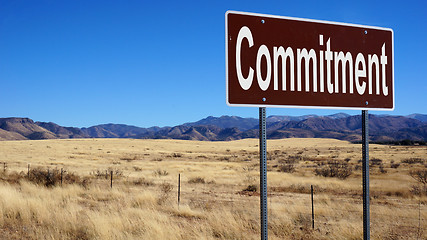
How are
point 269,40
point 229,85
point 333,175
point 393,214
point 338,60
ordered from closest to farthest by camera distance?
1. point 229,85
2. point 269,40
3. point 338,60
4. point 393,214
5. point 333,175

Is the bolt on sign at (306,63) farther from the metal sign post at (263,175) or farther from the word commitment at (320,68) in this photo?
the metal sign post at (263,175)

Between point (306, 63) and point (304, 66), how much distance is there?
4 cm

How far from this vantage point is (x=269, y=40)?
3.66m

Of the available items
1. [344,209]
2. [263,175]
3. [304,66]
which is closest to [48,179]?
[344,209]

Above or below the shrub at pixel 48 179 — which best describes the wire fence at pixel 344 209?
below

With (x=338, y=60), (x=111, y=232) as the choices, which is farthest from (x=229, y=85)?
(x=111, y=232)

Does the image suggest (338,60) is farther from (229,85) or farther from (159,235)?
(159,235)

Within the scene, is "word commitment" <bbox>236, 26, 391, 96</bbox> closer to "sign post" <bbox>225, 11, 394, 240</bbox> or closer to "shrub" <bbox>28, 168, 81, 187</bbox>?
"sign post" <bbox>225, 11, 394, 240</bbox>

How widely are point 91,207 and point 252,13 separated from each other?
35.2 ft

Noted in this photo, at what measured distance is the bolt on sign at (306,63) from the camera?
3.49 metres

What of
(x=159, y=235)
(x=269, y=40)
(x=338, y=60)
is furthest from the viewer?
(x=159, y=235)

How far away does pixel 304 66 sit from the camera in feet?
12.5

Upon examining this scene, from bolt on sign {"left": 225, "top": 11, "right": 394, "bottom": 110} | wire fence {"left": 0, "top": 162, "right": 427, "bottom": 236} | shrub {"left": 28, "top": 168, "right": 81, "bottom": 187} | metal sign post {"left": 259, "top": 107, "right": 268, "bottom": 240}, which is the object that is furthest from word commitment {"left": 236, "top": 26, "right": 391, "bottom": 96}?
shrub {"left": 28, "top": 168, "right": 81, "bottom": 187}

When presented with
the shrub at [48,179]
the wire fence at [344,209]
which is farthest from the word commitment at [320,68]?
the shrub at [48,179]
